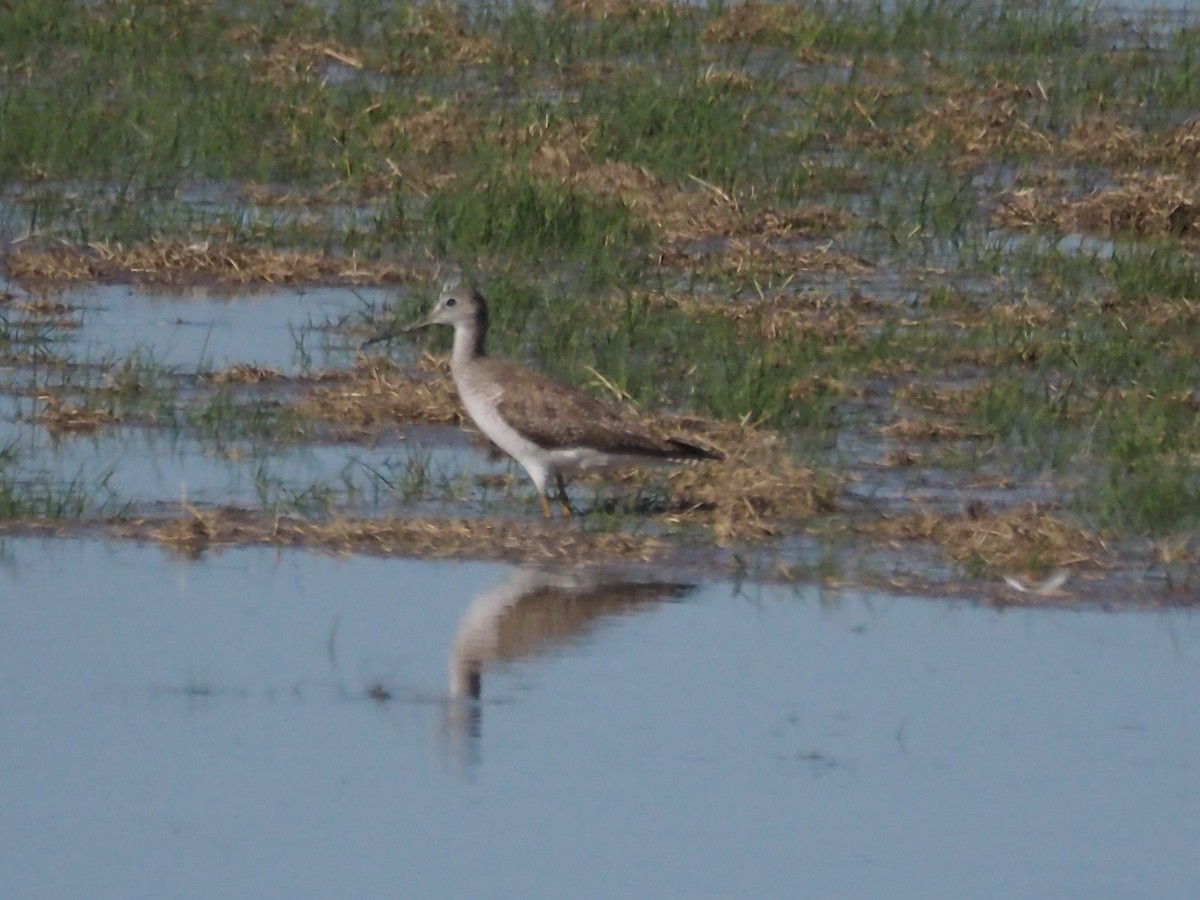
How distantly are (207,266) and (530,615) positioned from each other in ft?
18.8

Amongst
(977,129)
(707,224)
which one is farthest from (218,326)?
(977,129)

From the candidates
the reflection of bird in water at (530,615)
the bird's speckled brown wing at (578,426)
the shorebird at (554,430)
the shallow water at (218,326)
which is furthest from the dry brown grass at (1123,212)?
the reflection of bird in water at (530,615)

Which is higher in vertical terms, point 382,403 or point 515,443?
point 515,443

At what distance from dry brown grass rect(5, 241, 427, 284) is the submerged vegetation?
0.02 meters

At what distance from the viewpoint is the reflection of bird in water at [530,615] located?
9.23 m

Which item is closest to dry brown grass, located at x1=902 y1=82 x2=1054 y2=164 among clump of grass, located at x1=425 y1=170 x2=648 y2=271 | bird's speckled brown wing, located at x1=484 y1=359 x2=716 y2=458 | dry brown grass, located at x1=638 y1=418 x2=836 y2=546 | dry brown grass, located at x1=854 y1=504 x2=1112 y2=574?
clump of grass, located at x1=425 y1=170 x2=648 y2=271

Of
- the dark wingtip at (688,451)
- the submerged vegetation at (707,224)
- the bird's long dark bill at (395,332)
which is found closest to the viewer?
the dark wingtip at (688,451)

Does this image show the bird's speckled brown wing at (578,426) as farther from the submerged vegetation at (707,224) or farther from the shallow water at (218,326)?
the shallow water at (218,326)

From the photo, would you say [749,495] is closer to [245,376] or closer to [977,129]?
[245,376]

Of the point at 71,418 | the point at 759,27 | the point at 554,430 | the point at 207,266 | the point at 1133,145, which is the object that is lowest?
the point at 71,418

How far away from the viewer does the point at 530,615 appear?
9.86m

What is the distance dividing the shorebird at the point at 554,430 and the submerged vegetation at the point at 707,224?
0.23 m

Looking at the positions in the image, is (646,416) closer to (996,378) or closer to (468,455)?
(468,455)

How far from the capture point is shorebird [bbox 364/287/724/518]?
11.3m
